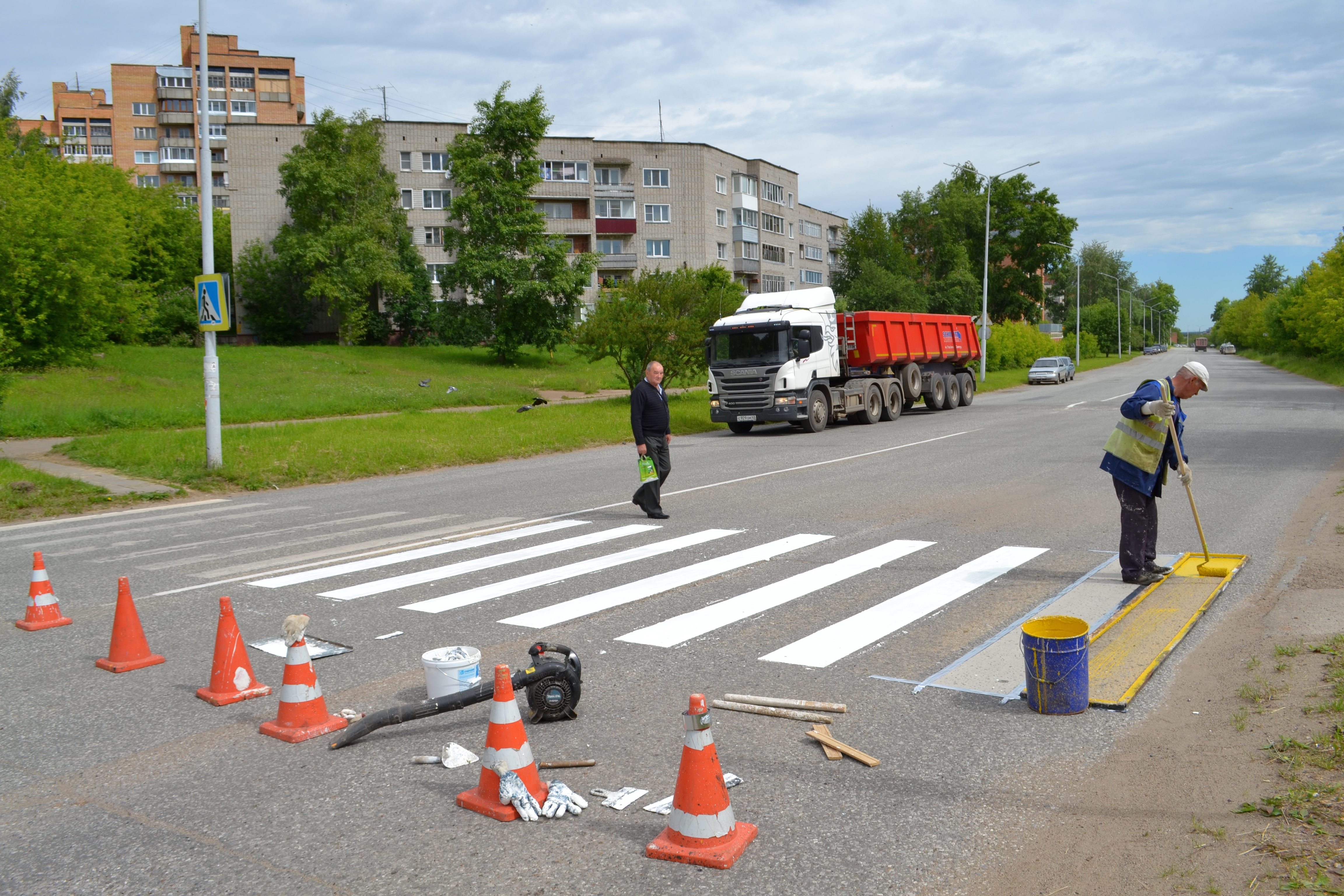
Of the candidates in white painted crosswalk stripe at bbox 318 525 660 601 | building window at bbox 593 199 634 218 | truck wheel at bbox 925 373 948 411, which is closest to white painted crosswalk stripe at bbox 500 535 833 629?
white painted crosswalk stripe at bbox 318 525 660 601

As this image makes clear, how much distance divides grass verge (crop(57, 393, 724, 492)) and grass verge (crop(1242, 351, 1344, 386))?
123 feet

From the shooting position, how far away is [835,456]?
63.1 ft

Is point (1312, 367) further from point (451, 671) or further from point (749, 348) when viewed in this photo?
point (451, 671)

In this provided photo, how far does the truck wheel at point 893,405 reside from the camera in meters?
29.1

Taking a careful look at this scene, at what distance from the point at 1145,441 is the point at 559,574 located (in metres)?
5.03

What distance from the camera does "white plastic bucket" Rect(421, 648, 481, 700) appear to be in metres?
5.30

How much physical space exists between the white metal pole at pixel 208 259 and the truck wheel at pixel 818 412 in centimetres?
1398

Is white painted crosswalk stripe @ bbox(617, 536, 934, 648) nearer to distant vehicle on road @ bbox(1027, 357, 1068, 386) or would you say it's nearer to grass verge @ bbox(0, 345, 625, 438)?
grass verge @ bbox(0, 345, 625, 438)

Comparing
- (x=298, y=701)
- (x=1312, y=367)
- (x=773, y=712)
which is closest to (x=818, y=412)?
(x=773, y=712)

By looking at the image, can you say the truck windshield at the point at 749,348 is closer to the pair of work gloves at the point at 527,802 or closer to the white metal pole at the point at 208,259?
the white metal pole at the point at 208,259

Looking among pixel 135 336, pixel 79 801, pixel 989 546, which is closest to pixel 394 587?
pixel 79 801

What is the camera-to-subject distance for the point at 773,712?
5.22 metres

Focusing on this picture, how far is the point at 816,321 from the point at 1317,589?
18321 millimetres

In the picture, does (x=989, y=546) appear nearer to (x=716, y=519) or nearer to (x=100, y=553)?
(x=716, y=519)
